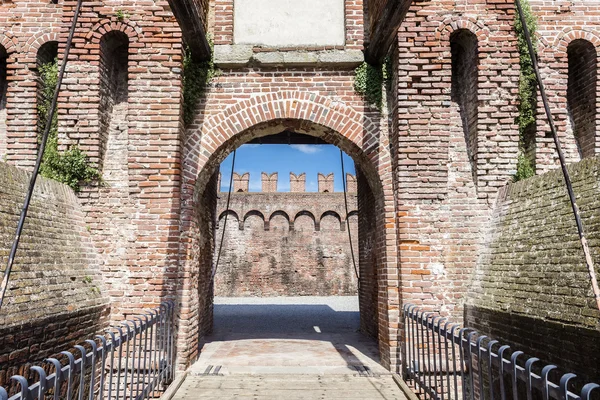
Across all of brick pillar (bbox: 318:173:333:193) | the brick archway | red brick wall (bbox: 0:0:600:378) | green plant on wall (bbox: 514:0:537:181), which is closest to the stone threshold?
red brick wall (bbox: 0:0:600:378)

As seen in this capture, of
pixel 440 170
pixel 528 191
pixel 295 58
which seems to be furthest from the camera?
pixel 295 58

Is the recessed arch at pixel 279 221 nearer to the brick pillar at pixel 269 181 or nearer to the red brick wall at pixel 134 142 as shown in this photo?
the brick pillar at pixel 269 181

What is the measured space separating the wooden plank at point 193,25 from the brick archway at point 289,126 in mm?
917

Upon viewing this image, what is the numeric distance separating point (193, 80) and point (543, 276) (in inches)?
204

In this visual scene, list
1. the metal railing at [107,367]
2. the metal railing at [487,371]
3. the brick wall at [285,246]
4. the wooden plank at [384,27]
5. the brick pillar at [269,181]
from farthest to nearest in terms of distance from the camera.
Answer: the brick pillar at [269,181], the brick wall at [285,246], the wooden plank at [384,27], the metal railing at [107,367], the metal railing at [487,371]

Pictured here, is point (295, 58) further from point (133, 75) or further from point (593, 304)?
point (593, 304)

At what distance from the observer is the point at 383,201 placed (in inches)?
255

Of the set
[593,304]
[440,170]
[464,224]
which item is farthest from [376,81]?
[593,304]

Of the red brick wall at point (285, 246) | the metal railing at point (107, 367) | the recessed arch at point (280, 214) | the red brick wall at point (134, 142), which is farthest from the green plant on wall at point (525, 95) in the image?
the recessed arch at point (280, 214)

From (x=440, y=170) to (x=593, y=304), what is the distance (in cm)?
279

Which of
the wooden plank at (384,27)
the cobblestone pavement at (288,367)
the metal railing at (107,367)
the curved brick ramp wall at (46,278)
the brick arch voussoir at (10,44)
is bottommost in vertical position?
the cobblestone pavement at (288,367)

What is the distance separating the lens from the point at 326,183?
2458 centimetres

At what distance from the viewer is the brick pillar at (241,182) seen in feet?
79.4

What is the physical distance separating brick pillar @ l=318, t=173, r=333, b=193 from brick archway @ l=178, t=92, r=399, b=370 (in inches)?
689
